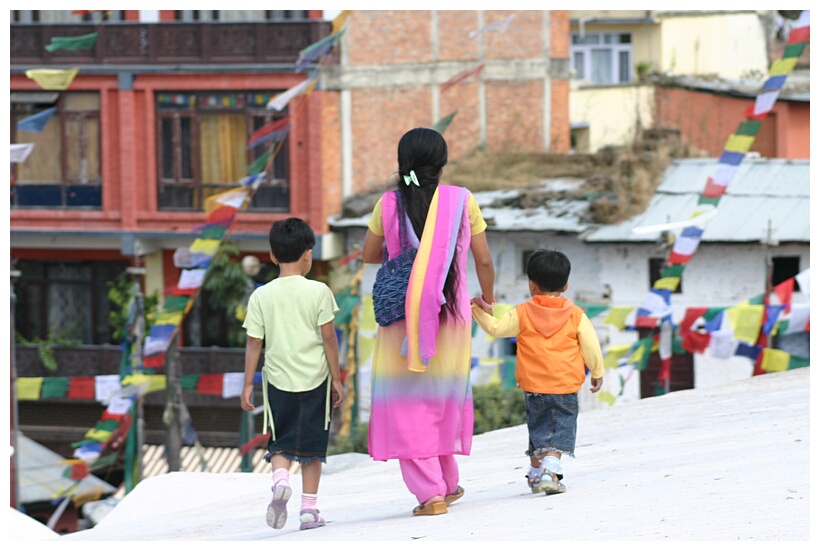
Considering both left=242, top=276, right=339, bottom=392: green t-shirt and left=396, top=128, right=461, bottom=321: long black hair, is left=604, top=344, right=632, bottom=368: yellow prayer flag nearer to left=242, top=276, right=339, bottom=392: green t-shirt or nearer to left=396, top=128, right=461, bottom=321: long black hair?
left=396, top=128, right=461, bottom=321: long black hair

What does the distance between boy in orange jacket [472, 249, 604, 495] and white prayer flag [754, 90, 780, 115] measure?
6816mm

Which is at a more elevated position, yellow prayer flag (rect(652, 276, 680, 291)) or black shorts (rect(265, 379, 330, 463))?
yellow prayer flag (rect(652, 276, 680, 291))

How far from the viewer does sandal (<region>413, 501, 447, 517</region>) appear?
580 cm

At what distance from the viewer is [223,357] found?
21797mm

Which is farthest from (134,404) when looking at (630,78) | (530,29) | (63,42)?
(630,78)

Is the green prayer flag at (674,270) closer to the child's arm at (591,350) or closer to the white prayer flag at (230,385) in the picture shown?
the white prayer flag at (230,385)

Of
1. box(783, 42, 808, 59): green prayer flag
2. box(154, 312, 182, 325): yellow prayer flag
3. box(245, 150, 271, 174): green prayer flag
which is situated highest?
box(783, 42, 808, 59): green prayer flag

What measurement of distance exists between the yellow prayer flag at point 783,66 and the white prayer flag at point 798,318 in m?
2.13

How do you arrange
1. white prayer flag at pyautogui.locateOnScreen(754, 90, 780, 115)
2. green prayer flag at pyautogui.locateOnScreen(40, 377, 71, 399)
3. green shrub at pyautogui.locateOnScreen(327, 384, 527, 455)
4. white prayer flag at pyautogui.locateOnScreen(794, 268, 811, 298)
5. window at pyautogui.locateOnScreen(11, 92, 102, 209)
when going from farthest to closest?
window at pyautogui.locateOnScreen(11, 92, 102, 209)
green shrub at pyautogui.locateOnScreen(327, 384, 527, 455)
green prayer flag at pyautogui.locateOnScreen(40, 377, 71, 399)
white prayer flag at pyautogui.locateOnScreen(754, 90, 780, 115)
white prayer flag at pyautogui.locateOnScreen(794, 268, 811, 298)

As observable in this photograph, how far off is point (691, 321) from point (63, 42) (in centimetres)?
752

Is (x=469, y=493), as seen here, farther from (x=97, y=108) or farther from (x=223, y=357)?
(x=97, y=108)

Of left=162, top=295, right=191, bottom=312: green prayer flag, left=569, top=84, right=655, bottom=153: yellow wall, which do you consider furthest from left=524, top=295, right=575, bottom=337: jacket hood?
left=569, top=84, right=655, bottom=153: yellow wall

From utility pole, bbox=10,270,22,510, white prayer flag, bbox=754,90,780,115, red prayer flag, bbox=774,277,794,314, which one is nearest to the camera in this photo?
white prayer flag, bbox=754,90,780,115

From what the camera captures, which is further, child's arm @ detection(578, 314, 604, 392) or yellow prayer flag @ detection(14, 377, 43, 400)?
yellow prayer flag @ detection(14, 377, 43, 400)
